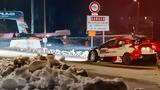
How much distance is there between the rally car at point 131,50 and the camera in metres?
24.0

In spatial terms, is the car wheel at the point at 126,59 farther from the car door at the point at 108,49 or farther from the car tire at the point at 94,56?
the car tire at the point at 94,56

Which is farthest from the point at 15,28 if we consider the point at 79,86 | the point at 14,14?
the point at 79,86

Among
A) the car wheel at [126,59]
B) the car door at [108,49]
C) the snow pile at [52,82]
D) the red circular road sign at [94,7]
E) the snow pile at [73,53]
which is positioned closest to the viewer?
the snow pile at [52,82]

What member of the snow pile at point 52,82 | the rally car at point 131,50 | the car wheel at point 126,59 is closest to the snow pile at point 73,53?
the rally car at point 131,50

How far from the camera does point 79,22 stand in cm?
5128

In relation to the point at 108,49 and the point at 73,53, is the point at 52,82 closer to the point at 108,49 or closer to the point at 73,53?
the point at 108,49

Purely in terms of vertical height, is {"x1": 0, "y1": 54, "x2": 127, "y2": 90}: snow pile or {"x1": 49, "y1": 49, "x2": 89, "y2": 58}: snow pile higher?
{"x1": 0, "y1": 54, "x2": 127, "y2": 90}: snow pile

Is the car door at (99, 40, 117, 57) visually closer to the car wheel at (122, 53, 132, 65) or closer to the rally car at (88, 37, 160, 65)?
the rally car at (88, 37, 160, 65)

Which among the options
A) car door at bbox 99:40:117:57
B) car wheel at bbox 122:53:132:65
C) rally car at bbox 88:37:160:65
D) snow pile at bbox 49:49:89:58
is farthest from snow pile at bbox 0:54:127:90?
snow pile at bbox 49:49:89:58

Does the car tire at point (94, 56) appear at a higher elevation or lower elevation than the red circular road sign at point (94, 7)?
lower

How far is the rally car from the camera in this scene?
945 inches

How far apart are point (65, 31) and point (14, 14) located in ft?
16.8

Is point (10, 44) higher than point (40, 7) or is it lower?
lower

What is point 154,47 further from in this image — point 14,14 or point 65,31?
point 14,14
